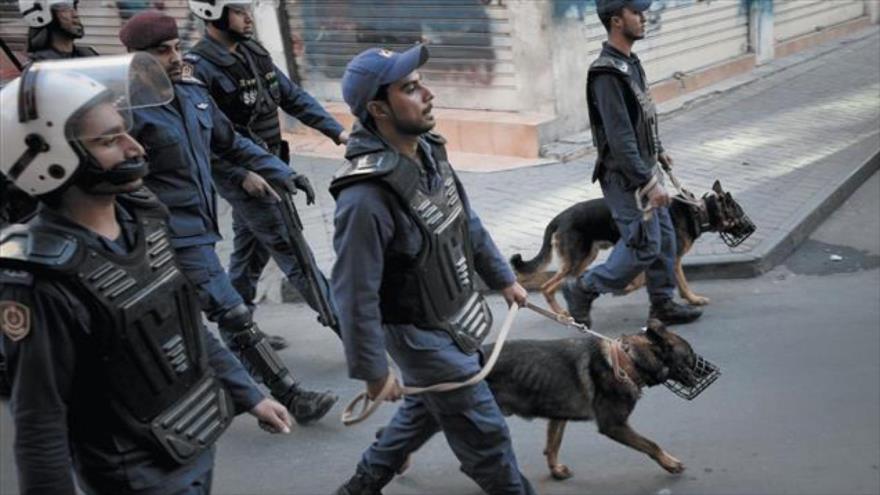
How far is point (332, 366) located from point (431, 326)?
244cm

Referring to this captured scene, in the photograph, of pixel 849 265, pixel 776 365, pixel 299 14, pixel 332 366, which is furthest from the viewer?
pixel 299 14

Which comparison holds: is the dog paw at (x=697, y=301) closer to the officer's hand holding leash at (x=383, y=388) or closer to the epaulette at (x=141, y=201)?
the officer's hand holding leash at (x=383, y=388)

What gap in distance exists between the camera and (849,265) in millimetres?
6762

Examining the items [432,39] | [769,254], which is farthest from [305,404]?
[432,39]

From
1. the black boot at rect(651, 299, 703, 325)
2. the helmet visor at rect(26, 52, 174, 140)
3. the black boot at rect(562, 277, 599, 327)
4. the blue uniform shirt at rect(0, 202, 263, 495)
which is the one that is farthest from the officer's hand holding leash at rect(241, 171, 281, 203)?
the blue uniform shirt at rect(0, 202, 263, 495)

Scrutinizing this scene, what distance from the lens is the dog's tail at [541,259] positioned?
238 inches

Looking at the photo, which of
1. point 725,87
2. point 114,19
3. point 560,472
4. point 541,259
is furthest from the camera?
point 114,19

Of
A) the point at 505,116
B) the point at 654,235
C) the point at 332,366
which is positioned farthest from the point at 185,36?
the point at 654,235

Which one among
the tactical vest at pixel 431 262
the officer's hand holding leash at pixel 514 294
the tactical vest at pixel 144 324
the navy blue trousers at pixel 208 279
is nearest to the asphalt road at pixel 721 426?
the navy blue trousers at pixel 208 279

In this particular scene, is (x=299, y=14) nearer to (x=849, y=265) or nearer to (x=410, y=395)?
(x=849, y=265)

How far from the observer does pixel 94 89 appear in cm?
259

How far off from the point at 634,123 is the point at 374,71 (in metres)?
2.44

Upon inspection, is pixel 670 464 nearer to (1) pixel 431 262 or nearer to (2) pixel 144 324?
(1) pixel 431 262

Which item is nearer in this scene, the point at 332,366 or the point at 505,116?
the point at 332,366
